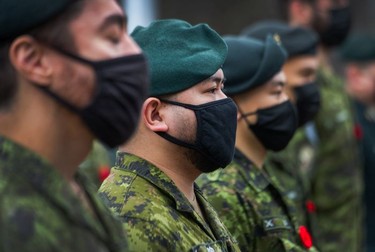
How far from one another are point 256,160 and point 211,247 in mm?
1584

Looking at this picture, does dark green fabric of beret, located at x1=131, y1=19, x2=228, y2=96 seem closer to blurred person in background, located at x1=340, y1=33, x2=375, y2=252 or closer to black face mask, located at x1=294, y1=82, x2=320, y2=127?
black face mask, located at x1=294, y1=82, x2=320, y2=127

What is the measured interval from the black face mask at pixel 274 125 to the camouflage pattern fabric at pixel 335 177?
2.59 metres

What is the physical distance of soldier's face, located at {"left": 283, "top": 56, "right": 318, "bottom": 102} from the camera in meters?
6.75

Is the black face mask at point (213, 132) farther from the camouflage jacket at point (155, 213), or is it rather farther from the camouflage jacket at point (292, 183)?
the camouflage jacket at point (292, 183)

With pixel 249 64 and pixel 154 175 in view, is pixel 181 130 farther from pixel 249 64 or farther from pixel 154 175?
pixel 249 64

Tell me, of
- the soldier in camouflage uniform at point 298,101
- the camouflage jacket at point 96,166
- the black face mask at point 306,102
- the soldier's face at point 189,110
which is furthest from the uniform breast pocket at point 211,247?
the camouflage jacket at point 96,166

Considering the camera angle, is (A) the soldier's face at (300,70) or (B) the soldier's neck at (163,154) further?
(A) the soldier's face at (300,70)

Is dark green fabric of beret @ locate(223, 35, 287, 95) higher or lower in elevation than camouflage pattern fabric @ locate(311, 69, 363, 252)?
higher

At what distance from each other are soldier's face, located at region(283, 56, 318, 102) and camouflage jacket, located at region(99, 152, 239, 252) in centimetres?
291

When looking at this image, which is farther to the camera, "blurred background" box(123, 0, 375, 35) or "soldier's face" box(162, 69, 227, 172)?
"blurred background" box(123, 0, 375, 35)

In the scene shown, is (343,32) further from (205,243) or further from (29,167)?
(29,167)

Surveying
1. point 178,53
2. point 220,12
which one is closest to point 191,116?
point 178,53

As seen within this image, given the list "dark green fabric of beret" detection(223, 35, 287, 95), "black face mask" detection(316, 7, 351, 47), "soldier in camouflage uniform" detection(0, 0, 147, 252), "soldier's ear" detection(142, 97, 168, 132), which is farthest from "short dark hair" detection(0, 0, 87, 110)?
"black face mask" detection(316, 7, 351, 47)

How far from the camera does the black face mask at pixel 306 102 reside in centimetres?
658
